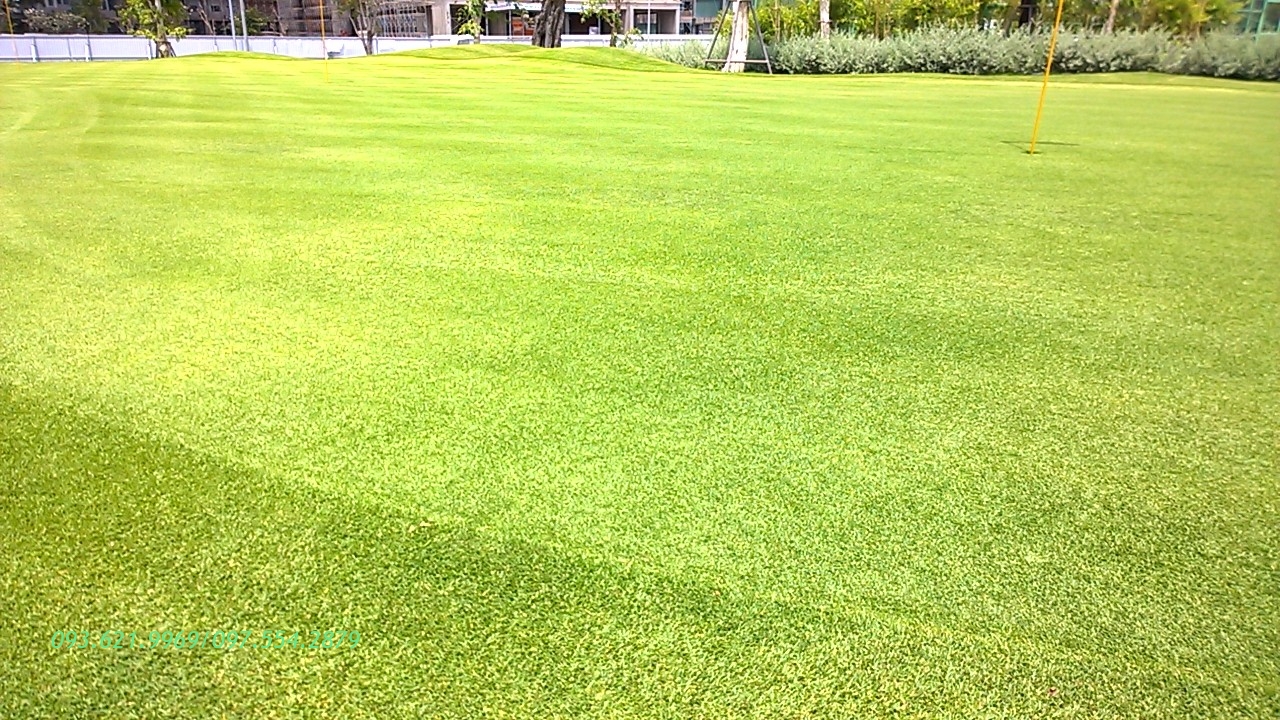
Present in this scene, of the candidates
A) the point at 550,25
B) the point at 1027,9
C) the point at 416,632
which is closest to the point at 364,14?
the point at 550,25

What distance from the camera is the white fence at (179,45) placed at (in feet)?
96.3

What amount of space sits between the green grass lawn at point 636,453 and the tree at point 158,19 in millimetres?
28058

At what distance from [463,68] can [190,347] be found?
16.4 metres

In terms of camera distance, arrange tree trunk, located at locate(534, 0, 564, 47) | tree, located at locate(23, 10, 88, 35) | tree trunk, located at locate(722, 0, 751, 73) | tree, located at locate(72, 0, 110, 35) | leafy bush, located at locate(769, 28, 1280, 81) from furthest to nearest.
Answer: tree, located at locate(23, 10, 88, 35) → tree, located at locate(72, 0, 110, 35) → tree trunk, located at locate(534, 0, 564, 47) → tree trunk, located at locate(722, 0, 751, 73) → leafy bush, located at locate(769, 28, 1280, 81)

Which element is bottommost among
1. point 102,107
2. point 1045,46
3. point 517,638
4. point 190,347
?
point 517,638

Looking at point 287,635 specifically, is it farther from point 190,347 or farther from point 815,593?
point 190,347

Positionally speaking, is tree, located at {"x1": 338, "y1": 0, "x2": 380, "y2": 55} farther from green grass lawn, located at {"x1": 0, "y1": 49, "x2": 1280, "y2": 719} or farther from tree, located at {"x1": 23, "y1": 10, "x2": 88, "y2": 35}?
green grass lawn, located at {"x1": 0, "y1": 49, "x2": 1280, "y2": 719}

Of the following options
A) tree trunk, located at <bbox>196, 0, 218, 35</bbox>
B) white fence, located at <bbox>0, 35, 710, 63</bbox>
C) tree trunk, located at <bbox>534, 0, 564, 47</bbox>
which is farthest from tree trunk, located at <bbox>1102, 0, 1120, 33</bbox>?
tree trunk, located at <bbox>196, 0, 218, 35</bbox>

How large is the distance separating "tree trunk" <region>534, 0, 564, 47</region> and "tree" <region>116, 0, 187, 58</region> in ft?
41.8

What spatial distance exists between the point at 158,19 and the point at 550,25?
13.5m

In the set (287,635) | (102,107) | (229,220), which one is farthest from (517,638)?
(102,107)

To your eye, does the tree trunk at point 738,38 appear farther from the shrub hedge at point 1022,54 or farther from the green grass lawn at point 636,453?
the green grass lawn at point 636,453

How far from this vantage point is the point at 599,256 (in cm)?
377

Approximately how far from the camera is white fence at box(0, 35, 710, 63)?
1156 inches
